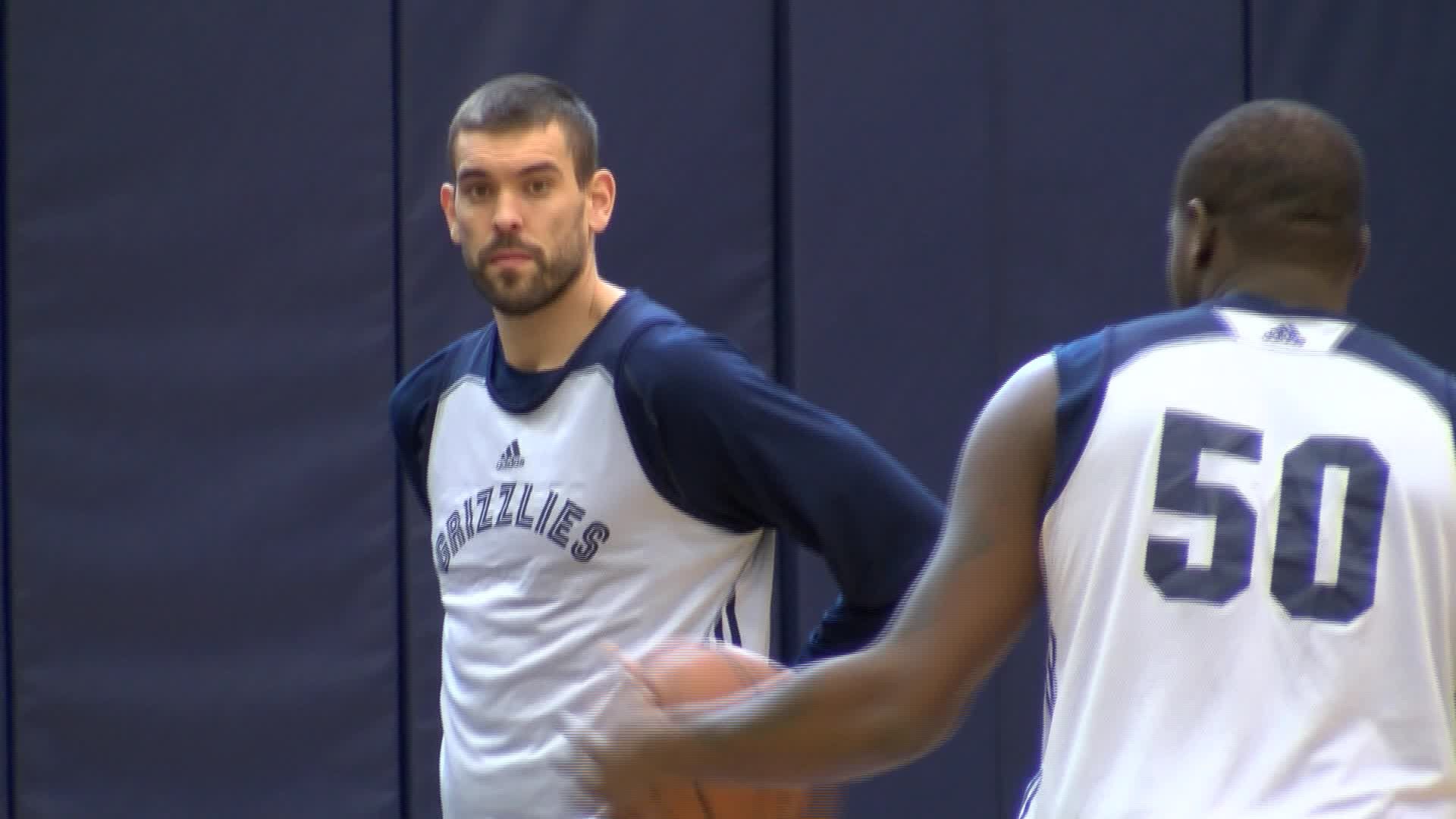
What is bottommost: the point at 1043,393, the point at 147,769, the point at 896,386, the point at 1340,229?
the point at 147,769

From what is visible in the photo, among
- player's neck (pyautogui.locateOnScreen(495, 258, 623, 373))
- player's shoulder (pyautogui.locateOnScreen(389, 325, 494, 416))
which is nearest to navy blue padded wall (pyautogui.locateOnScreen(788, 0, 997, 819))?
player's shoulder (pyautogui.locateOnScreen(389, 325, 494, 416))

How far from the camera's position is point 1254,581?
179cm

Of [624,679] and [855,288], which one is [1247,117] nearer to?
[624,679]

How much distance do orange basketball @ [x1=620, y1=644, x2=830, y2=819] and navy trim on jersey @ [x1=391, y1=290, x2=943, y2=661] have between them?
0.63m

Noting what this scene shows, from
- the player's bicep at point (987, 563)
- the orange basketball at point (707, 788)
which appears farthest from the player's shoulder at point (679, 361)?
the player's bicep at point (987, 563)

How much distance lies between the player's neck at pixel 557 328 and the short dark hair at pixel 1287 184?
1.33 metres

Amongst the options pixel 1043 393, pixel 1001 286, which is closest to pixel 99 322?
pixel 1001 286

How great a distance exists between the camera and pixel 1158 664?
1.81 meters

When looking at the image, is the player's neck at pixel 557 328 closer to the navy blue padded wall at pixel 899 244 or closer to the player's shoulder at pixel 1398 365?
the player's shoulder at pixel 1398 365

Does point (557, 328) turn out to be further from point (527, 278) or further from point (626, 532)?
point (626, 532)

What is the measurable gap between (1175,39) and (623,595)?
3112mm

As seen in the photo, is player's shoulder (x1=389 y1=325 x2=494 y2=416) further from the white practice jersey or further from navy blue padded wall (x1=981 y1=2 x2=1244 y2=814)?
navy blue padded wall (x1=981 y1=2 x2=1244 y2=814)

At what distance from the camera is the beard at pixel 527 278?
304 cm

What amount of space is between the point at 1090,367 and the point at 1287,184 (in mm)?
286
